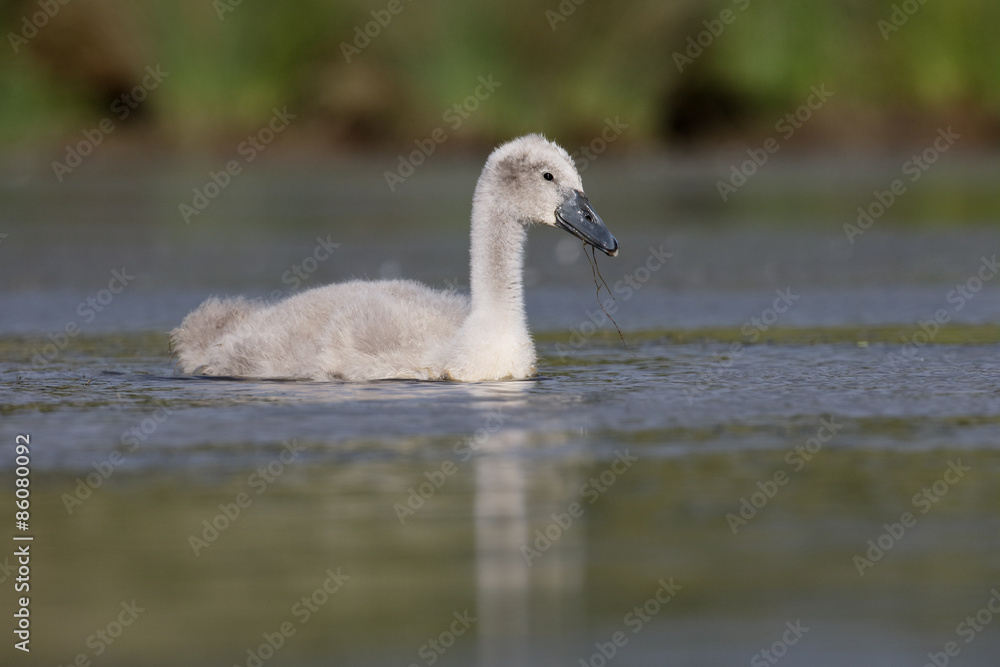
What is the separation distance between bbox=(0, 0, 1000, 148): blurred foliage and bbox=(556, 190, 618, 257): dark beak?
48.8 feet

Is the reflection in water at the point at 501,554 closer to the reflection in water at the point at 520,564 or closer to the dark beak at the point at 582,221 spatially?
the reflection in water at the point at 520,564

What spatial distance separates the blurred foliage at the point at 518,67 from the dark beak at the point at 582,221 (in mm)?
14877

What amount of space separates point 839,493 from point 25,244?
10.9 metres

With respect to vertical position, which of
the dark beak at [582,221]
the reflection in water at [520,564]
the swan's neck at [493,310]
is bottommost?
the reflection in water at [520,564]

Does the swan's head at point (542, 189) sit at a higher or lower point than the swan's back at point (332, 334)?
higher

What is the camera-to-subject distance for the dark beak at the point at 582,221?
8523mm

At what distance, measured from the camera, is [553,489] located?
19.9 feet

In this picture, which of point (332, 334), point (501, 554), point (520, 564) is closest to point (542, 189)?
point (332, 334)

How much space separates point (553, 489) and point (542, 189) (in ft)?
9.30

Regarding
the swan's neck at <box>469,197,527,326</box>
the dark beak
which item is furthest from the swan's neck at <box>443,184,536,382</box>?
the dark beak

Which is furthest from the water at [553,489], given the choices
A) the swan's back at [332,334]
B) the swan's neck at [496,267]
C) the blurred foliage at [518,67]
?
the blurred foliage at [518,67]

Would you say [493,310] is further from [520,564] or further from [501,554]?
[520,564]

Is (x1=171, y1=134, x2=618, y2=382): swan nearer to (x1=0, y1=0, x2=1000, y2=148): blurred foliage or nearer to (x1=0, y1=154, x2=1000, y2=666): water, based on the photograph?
(x1=0, y1=154, x2=1000, y2=666): water

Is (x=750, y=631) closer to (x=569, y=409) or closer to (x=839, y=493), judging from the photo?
(x=839, y=493)
